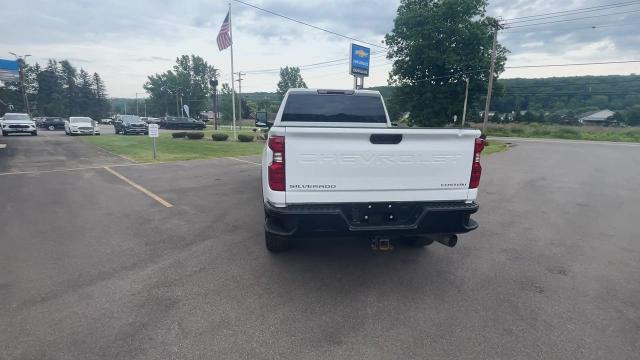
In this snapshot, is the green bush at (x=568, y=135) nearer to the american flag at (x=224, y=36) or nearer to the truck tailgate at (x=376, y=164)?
the american flag at (x=224, y=36)

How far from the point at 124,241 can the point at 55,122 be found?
44.2 meters

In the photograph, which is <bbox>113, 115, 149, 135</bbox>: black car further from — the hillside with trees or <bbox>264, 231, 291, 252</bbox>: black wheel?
the hillside with trees

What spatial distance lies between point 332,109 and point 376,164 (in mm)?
2816

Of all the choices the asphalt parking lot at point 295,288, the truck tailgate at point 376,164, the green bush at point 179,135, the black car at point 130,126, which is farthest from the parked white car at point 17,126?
the truck tailgate at point 376,164

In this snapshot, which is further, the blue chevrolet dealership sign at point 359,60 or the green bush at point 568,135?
the green bush at point 568,135

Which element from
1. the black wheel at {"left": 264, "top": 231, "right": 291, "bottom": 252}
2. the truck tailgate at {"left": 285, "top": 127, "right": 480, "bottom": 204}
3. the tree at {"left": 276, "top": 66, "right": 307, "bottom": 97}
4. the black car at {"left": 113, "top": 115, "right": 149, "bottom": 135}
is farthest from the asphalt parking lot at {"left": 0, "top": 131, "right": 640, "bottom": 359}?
the tree at {"left": 276, "top": 66, "right": 307, "bottom": 97}

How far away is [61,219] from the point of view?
19.7 feet

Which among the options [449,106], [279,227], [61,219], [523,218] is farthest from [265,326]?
[449,106]

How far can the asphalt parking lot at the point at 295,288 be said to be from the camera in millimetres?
2803

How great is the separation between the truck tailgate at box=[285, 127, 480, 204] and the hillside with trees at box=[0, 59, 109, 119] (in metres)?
113

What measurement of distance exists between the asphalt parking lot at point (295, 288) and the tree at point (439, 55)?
37.5m

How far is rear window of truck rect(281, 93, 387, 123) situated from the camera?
5902 mm

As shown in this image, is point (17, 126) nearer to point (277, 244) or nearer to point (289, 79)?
point (277, 244)

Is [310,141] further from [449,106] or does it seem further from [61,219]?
[449,106]
